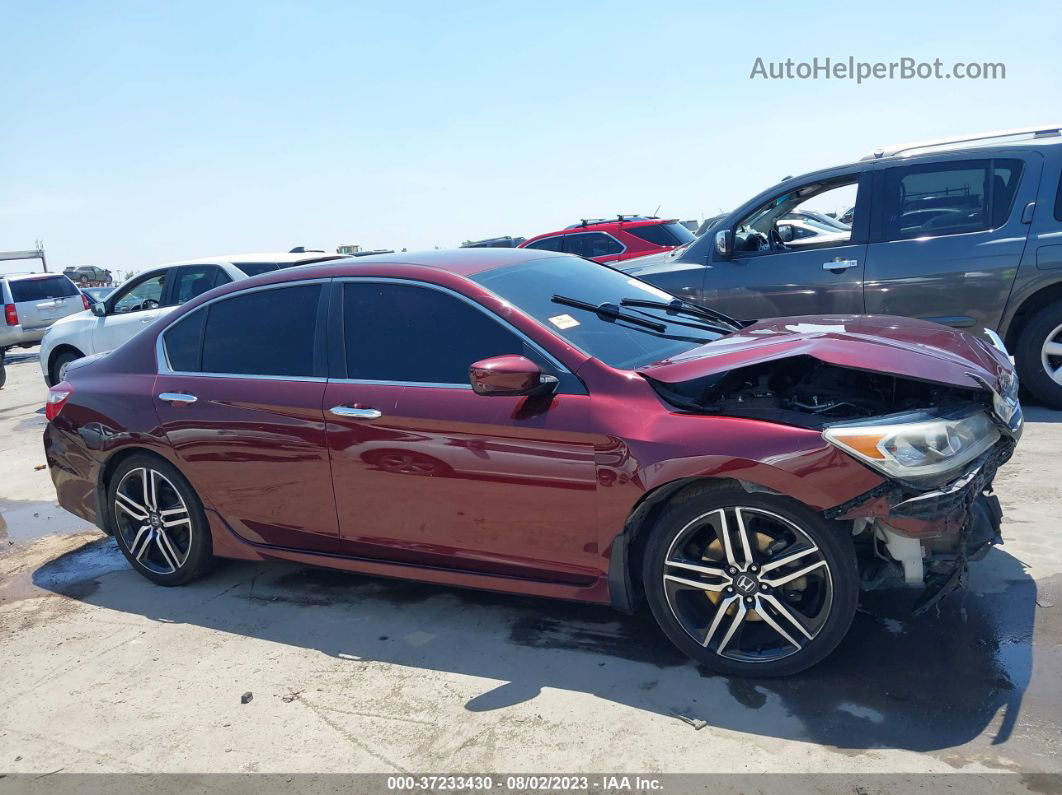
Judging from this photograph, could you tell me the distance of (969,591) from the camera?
3.67 metres

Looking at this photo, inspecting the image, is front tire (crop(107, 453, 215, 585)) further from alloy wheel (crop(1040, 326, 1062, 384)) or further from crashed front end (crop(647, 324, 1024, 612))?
alloy wheel (crop(1040, 326, 1062, 384))

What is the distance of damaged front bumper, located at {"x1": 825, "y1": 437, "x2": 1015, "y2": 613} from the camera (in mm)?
2861

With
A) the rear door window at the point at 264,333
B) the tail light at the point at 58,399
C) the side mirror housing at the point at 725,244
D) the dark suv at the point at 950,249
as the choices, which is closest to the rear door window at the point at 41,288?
the tail light at the point at 58,399

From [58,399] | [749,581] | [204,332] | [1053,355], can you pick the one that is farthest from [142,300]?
[1053,355]

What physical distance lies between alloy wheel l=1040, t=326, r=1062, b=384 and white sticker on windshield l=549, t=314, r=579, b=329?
14.5 feet

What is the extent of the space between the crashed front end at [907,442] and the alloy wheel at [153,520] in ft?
9.37

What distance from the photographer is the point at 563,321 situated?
3.72m

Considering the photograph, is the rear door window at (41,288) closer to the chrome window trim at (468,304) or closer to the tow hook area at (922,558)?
the chrome window trim at (468,304)

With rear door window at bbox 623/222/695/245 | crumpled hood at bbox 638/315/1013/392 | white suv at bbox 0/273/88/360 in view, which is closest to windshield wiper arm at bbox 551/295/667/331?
crumpled hood at bbox 638/315/1013/392

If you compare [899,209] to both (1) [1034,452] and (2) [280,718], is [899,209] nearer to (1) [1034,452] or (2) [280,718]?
(1) [1034,452]

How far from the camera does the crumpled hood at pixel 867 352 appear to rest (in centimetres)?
315

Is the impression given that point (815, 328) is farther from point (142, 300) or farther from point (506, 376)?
point (142, 300)

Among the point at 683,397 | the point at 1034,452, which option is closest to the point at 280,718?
the point at 683,397

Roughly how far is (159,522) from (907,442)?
3806 millimetres
